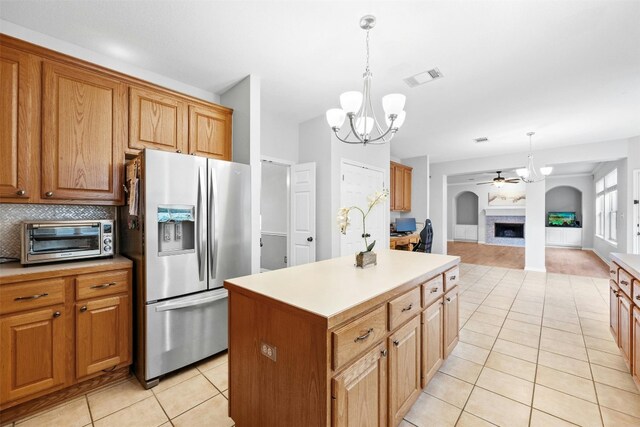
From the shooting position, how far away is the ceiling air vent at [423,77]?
2.75m

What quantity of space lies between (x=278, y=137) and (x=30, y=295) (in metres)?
2.97

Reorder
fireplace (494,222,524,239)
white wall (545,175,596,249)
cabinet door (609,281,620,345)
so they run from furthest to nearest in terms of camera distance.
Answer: fireplace (494,222,524,239), white wall (545,175,596,249), cabinet door (609,281,620,345)

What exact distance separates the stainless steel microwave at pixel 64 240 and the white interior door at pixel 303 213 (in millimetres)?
2267

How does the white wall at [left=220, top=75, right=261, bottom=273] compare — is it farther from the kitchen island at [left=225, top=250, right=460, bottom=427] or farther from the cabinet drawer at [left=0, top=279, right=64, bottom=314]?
the cabinet drawer at [left=0, top=279, right=64, bottom=314]

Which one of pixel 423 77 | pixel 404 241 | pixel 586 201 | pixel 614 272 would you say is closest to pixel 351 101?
pixel 423 77

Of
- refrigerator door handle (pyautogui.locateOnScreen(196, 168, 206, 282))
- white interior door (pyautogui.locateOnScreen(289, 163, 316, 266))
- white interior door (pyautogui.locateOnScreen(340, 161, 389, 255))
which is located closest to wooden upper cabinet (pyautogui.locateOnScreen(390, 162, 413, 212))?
white interior door (pyautogui.locateOnScreen(340, 161, 389, 255))

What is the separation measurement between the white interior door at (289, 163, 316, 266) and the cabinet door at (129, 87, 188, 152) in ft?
5.49

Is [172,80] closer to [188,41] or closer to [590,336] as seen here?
[188,41]

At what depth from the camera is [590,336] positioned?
2.85m

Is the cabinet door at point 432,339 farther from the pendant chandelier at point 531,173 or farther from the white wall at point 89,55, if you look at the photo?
the pendant chandelier at point 531,173

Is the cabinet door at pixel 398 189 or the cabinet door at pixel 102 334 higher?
the cabinet door at pixel 398 189

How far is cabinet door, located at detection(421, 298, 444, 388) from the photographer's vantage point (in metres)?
1.80

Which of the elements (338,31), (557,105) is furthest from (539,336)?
(338,31)

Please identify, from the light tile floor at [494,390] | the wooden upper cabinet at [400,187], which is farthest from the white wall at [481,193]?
the light tile floor at [494,390]
